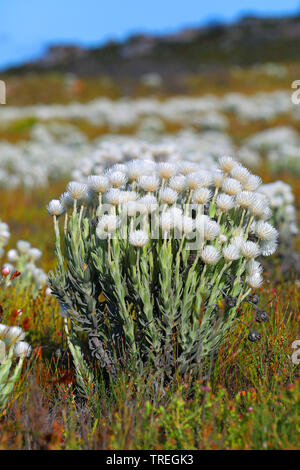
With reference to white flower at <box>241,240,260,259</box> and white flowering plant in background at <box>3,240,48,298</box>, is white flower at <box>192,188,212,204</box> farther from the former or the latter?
white flowering plant in background at <box>3,240,48,298</box>

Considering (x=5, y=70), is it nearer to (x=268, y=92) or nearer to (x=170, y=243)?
(x=268, y=92)

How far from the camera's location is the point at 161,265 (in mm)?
2570

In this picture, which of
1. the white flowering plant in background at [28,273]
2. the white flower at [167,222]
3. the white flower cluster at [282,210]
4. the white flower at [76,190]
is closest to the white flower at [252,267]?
the white flower at [167,222]

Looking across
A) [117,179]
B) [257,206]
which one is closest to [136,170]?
[117,179]

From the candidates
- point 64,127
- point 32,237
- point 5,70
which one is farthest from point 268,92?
point 5,70

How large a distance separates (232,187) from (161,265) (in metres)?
0.60

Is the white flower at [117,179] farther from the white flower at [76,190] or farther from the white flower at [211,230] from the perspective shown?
the white flower at [211,230]

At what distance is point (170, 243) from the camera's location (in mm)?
2592

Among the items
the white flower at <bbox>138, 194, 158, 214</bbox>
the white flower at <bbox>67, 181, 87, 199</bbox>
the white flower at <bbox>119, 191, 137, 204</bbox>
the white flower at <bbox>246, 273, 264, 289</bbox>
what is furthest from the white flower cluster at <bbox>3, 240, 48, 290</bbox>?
the white flower at <bbox>246, 273, 264, 289</bbox>

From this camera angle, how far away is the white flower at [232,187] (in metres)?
2.73

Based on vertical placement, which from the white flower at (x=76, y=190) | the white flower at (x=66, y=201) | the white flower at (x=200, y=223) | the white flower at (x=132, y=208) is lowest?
the white flower at (x=200, y=223)

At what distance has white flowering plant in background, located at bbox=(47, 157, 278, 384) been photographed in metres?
2.59

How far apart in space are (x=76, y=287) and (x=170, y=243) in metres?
0.60

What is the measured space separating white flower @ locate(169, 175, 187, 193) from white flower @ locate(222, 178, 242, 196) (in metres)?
0.23
